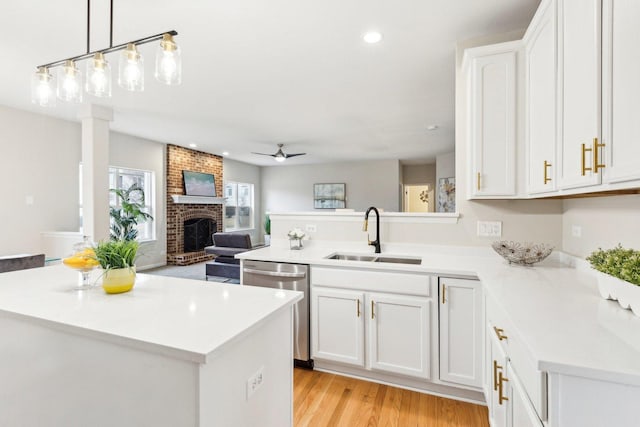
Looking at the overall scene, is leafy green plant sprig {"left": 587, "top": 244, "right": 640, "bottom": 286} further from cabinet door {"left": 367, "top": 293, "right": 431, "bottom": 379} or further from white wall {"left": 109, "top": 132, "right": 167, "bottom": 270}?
white wall {"left": 109, "top": 132, "right": 167, "bottom": 270}

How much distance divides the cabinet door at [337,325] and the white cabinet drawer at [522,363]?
3.25 ft

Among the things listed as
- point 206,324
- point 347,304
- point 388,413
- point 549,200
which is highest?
point 549,200

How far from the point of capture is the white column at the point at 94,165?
429 centimetres

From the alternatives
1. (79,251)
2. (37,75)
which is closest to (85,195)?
(37,75)

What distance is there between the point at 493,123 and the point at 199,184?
6743 mm

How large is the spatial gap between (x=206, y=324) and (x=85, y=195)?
446 centimetres

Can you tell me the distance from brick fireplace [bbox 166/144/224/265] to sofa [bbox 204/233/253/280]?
1.89 metres

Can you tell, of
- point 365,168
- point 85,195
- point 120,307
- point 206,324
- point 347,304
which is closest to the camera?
point 206,324

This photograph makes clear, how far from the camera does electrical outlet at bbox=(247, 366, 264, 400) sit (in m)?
1.12

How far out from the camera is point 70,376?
1.15 metres

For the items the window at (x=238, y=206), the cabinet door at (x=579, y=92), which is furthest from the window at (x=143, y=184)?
the cabinet door at (x=579, y=92)

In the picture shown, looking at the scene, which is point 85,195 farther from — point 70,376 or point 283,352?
point 283,352

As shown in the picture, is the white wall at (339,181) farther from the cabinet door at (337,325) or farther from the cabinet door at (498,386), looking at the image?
the cabinet door at (498,386)

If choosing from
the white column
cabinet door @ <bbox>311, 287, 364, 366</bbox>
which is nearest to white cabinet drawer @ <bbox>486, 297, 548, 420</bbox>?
cabinet door @ <bbox>311, 287, 364, 366</bbox>
